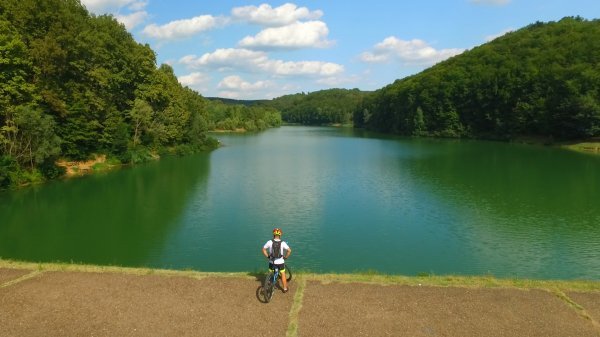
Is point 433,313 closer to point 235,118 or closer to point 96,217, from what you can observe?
point 96,217

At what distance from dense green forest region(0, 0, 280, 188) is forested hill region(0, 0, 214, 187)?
0.07 metres

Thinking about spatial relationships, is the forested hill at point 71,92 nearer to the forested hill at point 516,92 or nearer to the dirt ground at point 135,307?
the dirt ground at point 135,307

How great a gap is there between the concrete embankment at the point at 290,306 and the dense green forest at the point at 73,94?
2430 cm

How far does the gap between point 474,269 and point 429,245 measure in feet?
11.2

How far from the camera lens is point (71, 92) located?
41.1 m

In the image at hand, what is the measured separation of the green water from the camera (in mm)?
18516

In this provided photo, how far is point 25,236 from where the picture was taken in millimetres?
22406

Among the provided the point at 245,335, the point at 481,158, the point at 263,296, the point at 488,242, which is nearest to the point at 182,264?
the point at 263,296

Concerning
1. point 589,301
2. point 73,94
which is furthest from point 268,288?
point 73,94

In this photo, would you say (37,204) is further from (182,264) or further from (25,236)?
(182,264)

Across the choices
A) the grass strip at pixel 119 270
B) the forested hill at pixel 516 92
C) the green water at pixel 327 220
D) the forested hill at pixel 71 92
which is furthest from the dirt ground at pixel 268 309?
the forested hill at pixel 516 92

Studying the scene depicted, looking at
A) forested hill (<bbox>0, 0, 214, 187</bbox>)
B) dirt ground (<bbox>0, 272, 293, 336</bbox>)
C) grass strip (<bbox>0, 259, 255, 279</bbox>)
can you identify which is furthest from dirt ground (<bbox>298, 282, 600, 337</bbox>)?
forested hill (<bbox>0, 0, 214, 187</bbox>)

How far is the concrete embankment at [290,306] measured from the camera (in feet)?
32.1

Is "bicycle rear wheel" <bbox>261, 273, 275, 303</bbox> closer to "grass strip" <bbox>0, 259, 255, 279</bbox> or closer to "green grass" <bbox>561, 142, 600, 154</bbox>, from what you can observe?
"grass strip" <bbox>0, 259, 255, 279</bbox>
